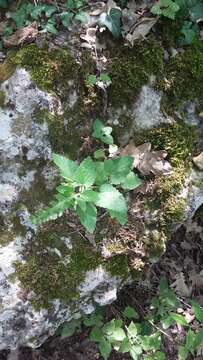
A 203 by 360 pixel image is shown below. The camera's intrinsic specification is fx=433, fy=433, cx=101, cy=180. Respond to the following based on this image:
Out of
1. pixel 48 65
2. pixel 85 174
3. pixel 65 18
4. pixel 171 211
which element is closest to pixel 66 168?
pixel 85 174

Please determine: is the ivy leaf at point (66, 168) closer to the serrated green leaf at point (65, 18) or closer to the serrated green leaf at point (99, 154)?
the serrated green leaf at point (99, 154)

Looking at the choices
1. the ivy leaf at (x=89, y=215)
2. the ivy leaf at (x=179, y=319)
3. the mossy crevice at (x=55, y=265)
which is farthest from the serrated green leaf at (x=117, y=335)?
the ivy leaf at (x=89, y=215)

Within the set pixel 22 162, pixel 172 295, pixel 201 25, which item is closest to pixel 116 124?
pixel 22 162

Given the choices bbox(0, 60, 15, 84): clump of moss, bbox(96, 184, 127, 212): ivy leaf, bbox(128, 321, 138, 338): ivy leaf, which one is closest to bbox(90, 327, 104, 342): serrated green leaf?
bbox(128, 321, 138, 338): ivy leaf

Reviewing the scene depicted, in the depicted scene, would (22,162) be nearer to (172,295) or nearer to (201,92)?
(201,92)

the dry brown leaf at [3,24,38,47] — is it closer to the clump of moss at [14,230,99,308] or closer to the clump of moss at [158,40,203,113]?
the clump of moss at [158,40,203,113]

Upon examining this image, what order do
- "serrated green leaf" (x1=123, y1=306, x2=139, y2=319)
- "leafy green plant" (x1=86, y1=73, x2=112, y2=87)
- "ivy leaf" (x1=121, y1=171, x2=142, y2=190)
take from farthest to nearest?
1. "serrated green leaf" (x1=123, y1=306, x2=139, y2=319)
2. "leafy green plant" (x1=86, y1=73, x2=112, y2=87)
3. "ivy leaf" (x1=121, y1=171, x2=142, y2=190)

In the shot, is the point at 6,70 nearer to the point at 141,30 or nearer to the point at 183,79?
the point at 141,30
